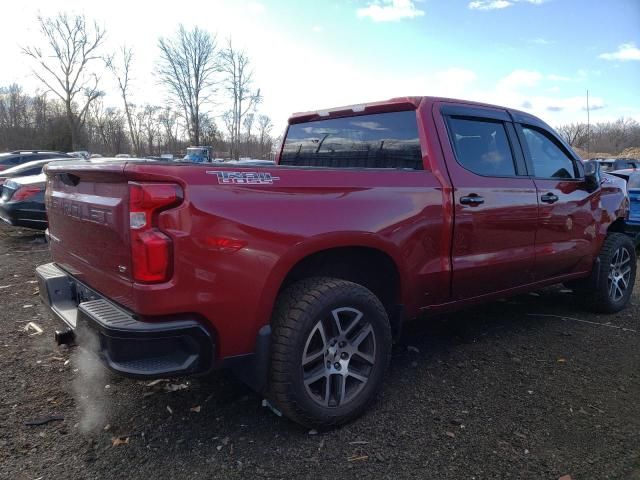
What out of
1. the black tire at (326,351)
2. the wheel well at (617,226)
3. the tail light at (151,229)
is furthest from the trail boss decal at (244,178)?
the wheel well at (617,226)

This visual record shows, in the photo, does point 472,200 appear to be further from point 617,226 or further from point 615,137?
point 615,137

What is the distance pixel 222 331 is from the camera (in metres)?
2.33

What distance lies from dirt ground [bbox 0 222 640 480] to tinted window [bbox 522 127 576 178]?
4.88 ft

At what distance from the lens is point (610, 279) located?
495cm

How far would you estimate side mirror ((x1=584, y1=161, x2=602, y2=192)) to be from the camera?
4453 mm

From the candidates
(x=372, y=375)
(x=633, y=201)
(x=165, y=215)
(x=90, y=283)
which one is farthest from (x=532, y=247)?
(x=633, y=201)

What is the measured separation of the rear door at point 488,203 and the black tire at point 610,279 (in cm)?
126

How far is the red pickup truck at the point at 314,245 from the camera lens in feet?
7.11

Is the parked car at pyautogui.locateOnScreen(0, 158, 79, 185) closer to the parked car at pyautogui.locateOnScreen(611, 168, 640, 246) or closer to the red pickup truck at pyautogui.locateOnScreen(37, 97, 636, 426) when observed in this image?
the red pickup truck at pyautogui.locateOnScreen(37, 97, 636, 426)

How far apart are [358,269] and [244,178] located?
1137mm

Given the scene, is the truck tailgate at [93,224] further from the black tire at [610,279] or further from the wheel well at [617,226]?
the wheel well at [617,226]

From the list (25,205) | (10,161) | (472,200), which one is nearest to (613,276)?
(472,200)

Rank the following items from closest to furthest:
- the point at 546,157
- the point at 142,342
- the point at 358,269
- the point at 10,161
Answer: the point at 142,342, the point at 358,269, the point at 546,157, the point at 10,161

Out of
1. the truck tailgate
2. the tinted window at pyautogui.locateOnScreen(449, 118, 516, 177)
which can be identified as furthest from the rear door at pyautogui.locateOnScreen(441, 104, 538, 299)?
the truck tailgate
